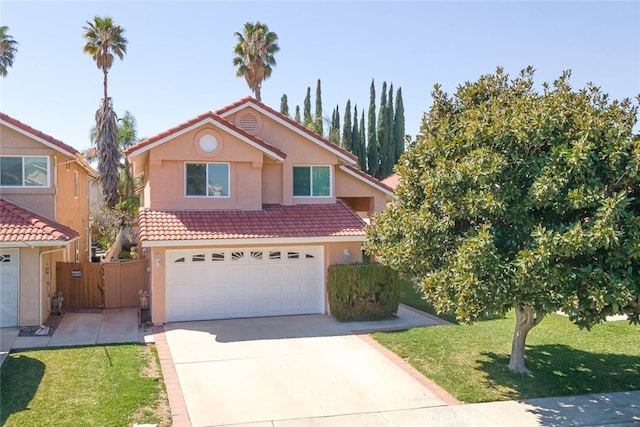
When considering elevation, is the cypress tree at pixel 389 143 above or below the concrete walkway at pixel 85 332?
above

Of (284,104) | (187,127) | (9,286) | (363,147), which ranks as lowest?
(9,286)

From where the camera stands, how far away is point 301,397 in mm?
10133

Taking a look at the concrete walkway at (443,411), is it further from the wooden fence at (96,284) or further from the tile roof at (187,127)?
the tile roof at (187,127)

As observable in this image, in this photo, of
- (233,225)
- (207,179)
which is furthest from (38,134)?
(233,225)

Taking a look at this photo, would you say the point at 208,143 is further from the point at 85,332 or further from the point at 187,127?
the point at 85,332

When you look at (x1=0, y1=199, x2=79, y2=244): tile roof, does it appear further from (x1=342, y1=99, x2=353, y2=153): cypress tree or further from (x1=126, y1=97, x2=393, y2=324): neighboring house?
(x1=342, y1=99, x2=353, y2=153): cypress tree

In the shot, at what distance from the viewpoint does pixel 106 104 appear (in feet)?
115

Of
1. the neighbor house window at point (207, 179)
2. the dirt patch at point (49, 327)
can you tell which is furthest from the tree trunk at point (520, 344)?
the dirt patch at point (49, 327)

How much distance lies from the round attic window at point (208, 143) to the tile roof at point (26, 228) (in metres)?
4.94

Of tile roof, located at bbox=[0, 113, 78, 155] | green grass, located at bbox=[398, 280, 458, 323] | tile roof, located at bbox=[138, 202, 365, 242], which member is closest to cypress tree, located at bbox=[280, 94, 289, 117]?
green grass, located at bbox=[398, 280, 458, 323]

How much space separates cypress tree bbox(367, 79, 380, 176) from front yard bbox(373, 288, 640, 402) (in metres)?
35.6

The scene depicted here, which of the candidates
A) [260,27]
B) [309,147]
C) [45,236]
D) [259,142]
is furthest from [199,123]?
[260,27]

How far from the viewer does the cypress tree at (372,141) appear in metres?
51.0

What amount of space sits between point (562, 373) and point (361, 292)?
22.2ft
